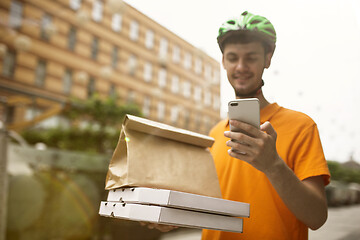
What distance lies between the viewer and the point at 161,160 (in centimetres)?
98

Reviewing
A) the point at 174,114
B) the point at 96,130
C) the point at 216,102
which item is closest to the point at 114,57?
the point at 174,114

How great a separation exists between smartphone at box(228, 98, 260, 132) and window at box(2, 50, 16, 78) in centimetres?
1926

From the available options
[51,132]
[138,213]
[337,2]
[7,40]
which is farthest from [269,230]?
[7,40]

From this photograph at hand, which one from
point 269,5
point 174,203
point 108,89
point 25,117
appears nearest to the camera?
point 174,203

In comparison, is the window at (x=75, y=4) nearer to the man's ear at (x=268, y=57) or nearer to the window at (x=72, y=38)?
the window at (x=72, y=38)

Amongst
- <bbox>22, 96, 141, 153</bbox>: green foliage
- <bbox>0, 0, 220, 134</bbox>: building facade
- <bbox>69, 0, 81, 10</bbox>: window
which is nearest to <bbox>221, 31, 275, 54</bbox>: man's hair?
<bbox>22, 96, 141, 153</bbox>: green foliage

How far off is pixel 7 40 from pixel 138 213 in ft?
64.5

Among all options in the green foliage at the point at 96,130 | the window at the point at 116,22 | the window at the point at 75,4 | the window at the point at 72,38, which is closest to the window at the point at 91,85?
the window at the point at 72,38

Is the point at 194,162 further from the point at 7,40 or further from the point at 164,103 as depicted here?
the point at 164,103

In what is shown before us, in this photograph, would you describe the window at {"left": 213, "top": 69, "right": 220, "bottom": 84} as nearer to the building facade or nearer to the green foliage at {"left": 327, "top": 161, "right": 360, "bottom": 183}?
the green foliage at {"left": 327, "top": 161, "right": 360, "bottom": 183}

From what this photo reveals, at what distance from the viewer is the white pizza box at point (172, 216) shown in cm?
84

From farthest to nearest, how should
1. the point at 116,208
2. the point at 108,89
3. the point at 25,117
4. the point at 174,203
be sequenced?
the point at 108,89, the point at 25,117, the point at 116,208, the point at 174,203

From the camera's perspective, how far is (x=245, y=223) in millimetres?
1036

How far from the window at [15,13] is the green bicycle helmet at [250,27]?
19223mm
